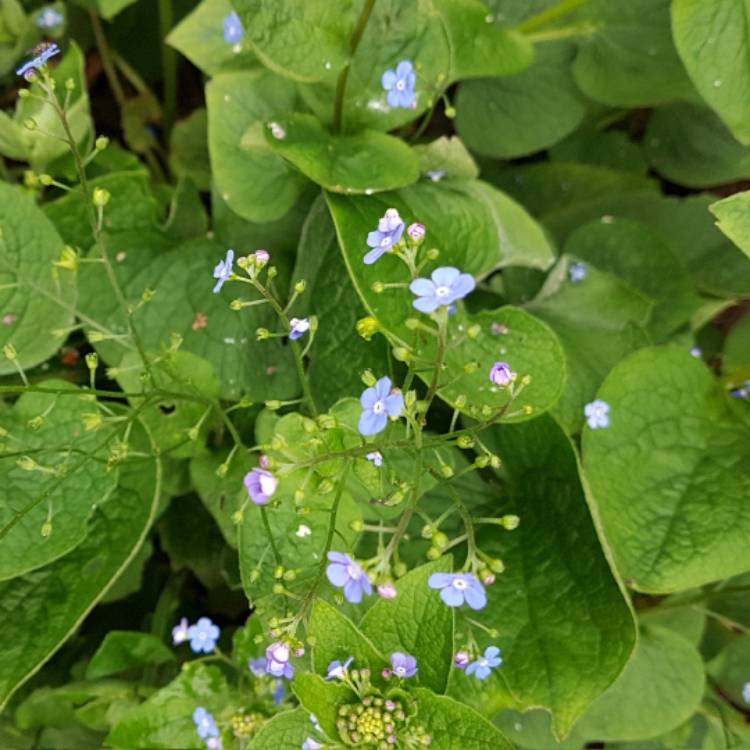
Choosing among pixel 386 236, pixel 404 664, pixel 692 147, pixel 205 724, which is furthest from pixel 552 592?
pixel 692 147

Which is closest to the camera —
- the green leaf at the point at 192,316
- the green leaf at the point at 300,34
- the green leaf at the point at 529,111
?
the green leaf at the point at 300,34

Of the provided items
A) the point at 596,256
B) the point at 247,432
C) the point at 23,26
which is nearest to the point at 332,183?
the point at 247,432

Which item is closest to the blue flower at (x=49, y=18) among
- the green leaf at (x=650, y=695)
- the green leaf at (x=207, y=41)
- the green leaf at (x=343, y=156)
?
the green leaf at (x=207, y=41)

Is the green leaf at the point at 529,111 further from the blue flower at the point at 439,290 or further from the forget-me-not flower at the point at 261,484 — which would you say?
the forget-me-not flower at the point at 261,484

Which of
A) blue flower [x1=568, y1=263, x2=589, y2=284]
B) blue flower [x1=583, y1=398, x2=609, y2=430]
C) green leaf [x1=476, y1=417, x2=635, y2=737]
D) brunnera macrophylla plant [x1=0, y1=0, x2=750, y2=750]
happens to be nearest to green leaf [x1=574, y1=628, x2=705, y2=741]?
brunnera macrophylla plant [x1=0, y1=0, x2=750, y2=750]

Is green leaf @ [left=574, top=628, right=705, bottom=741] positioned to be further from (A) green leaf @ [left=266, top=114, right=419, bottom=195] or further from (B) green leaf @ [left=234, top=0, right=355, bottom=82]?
(B) green leaf @ [left=234, top=0, right=355, bottom=82]

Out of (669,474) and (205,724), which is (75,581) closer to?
(205,724)
